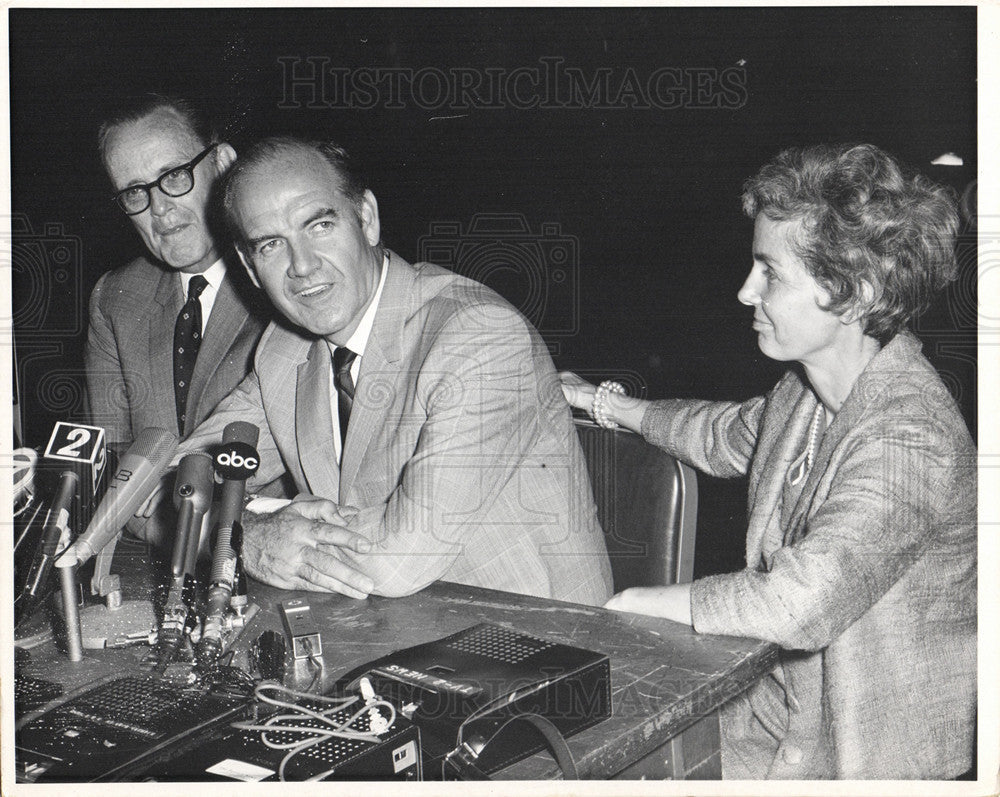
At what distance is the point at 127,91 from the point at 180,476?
60.7 inches

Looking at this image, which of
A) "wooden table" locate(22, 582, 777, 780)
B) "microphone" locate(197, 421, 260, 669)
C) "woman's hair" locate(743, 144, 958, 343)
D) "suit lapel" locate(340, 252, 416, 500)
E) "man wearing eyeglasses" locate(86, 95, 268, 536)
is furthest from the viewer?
"man wearing eyeglasses" locate(86, 95, 268, 536)

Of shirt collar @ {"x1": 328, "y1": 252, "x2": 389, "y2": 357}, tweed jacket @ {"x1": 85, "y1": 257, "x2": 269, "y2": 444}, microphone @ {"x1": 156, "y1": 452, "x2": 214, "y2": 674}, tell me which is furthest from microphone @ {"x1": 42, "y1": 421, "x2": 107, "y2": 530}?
tweed jacket @ {"x1": 85, "y1": 257, "x2": 269, "y2": 444}

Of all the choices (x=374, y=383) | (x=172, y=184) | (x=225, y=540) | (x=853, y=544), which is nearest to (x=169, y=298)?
(x=172, y=184)

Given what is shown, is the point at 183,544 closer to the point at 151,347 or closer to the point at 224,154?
the point at 151,347

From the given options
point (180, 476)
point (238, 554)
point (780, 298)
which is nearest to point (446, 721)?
point (238, 554)

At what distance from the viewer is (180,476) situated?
169cm

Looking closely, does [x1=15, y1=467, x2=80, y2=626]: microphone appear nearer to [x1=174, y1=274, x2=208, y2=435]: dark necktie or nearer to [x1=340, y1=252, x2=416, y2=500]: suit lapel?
A: [x1=340, y1=252, x2=416, y2=500]: suit lapel

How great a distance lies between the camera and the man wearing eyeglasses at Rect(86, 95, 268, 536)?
2.82 m

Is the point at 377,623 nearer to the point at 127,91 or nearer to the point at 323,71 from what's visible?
the point at 323,71

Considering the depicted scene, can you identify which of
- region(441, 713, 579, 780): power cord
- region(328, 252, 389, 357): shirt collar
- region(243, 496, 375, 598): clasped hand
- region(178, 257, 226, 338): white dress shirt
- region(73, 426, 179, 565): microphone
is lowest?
region(441, 713, 579, 780): power cord

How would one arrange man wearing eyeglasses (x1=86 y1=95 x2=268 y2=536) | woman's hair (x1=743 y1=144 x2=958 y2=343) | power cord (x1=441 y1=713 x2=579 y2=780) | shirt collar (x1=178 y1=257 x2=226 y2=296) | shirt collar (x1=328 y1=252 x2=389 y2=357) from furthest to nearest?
1. shirt collar (x1=178 y1=257 x2=226 y2=296)
2. man wearing eyeglasses (x1=86 y1=95 x2=268 y2=536)
3. shirt collar (x1=328 y1=252 x2=389 y2=357)
4. woman's hair (x1=743 y1=144 x2=958 y2=343)
5. power cord (x1=441 y1=713 x2=579 y2=780)

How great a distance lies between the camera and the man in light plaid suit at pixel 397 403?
201cm

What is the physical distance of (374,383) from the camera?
2.22 m

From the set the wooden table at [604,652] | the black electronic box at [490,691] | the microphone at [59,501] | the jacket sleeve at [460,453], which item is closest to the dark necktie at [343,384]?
the jacket sleeve at [460,453]
